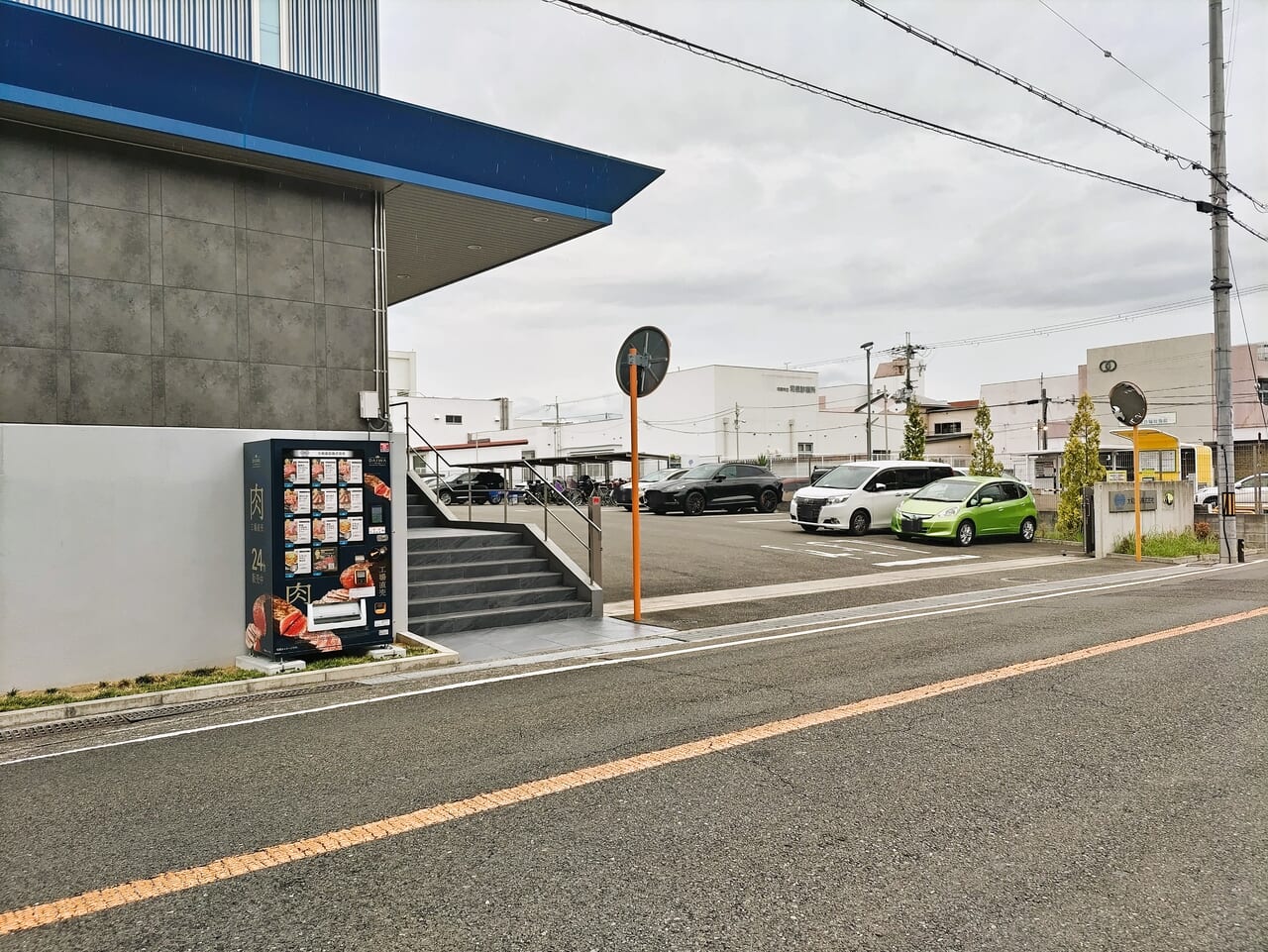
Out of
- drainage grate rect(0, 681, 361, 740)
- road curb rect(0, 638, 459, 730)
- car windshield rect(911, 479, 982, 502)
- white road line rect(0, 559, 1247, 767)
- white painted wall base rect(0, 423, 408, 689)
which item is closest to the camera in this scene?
white road line rect(0, 559, 1247, 767)

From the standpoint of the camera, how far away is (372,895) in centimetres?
340

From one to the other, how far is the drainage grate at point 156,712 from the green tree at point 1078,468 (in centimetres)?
1905

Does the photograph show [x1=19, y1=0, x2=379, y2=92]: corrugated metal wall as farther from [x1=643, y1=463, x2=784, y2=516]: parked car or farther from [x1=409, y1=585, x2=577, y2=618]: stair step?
[x1=643, y1=463, x2=784, y2=516]: parked car

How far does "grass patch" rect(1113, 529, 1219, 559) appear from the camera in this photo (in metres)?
18.3

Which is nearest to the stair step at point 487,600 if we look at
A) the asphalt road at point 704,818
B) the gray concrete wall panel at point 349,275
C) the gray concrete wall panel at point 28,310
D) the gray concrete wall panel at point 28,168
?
the asphalt road at point 704,818

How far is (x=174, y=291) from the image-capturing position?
8.74m

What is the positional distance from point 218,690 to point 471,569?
3990 millimetres

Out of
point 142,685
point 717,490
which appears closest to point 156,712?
point 142,685

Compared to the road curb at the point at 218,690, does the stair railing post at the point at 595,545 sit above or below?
above

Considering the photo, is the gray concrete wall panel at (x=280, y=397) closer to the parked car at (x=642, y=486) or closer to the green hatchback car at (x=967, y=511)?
the green hatchback car at (x=967, y=511)

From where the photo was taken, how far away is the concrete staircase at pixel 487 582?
991 cm

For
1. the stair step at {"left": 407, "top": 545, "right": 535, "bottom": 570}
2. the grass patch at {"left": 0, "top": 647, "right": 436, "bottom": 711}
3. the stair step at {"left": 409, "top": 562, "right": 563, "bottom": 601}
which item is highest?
the stair step at {"left": 407, "top": 545, "right": 535, "bottom": 570}

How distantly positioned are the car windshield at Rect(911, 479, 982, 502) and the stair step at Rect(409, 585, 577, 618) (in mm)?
12751

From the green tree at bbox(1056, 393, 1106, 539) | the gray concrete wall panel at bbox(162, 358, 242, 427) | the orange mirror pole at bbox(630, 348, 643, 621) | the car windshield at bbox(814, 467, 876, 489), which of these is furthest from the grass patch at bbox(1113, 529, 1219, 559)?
the gray concrete wall panel at bbox(162, 358, 242, 427)
